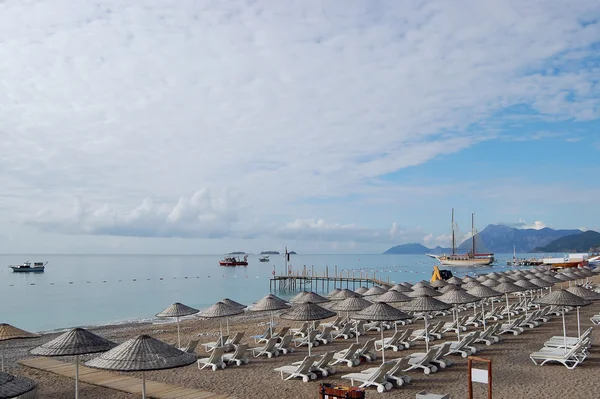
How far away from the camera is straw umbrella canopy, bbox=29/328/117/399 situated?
8758mm

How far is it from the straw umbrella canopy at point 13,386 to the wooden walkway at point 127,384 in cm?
493

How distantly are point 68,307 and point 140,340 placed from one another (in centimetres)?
4728

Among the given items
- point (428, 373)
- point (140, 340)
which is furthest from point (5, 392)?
point (428, 373)

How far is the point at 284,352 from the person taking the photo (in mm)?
15398

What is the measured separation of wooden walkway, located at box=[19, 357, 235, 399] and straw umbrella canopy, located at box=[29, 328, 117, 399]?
2.05 meters

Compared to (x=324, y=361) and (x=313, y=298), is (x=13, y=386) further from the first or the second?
(x=313, y=298)

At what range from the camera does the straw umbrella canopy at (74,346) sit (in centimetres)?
876

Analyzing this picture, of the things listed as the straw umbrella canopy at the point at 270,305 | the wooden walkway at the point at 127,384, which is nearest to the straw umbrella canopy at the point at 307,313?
the straw umbrella canopy at the point at 270,305

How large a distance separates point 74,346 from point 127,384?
3203 mm

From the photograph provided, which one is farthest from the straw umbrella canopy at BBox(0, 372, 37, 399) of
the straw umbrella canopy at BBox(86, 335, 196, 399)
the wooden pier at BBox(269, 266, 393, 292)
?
the wooden pier at BBox(269, 266, 393, 292)

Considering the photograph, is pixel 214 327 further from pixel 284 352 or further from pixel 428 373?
pixel 428 373

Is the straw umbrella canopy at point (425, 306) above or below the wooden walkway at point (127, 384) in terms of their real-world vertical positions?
above

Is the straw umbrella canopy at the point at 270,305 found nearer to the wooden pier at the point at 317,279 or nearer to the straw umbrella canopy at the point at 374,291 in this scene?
the straw umbrella canopy at the point at 374,291

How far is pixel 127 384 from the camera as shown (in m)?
11.6
